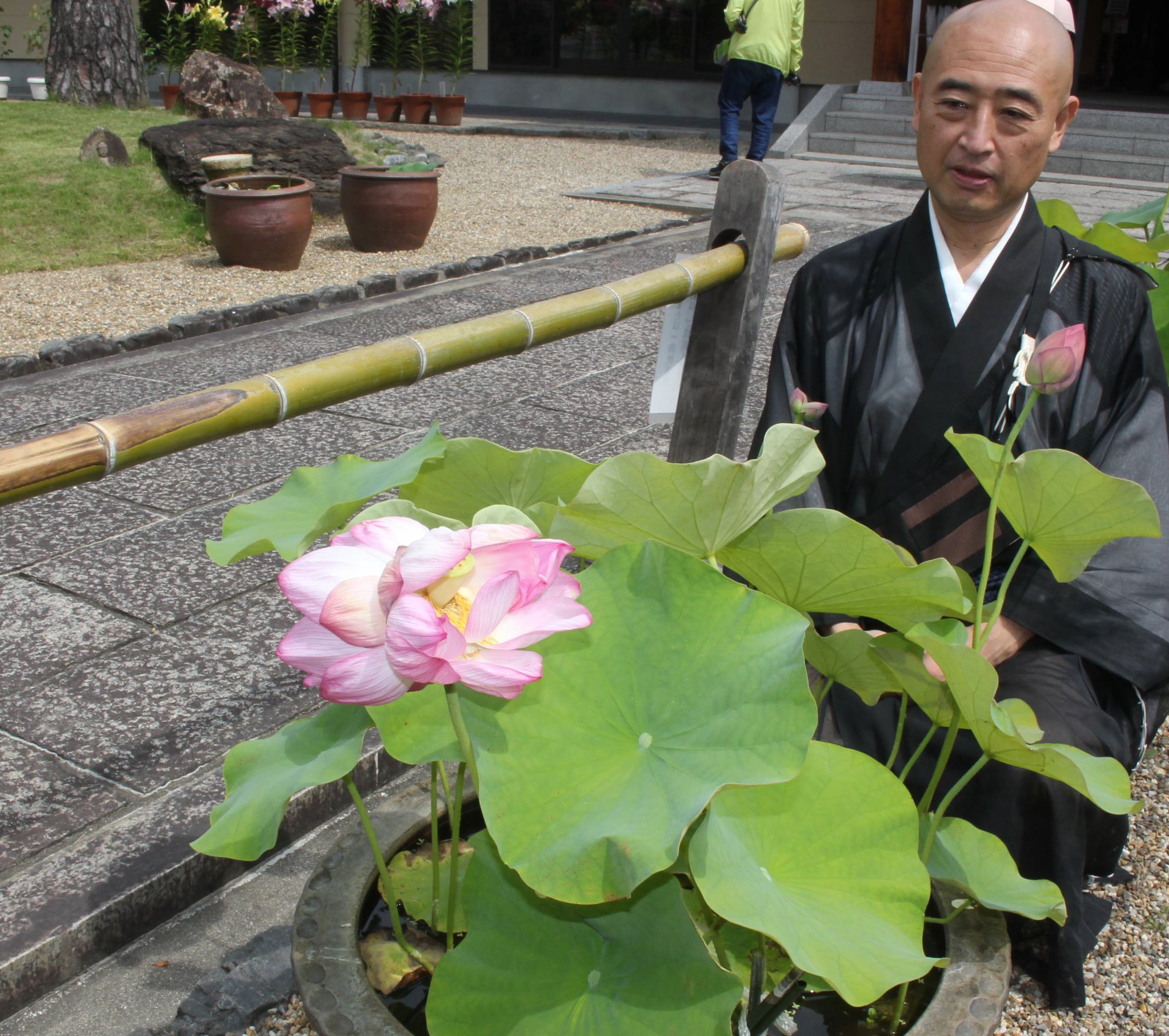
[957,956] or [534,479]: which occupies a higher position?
[534,479]

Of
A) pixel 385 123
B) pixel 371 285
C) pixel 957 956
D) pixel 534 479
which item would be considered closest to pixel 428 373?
pixel 534 479

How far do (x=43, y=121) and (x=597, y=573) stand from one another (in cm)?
1078

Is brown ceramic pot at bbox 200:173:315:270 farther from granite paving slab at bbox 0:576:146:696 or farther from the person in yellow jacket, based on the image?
the person in yellow jacket

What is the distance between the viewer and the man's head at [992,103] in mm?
1492

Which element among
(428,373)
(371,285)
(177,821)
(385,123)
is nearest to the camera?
(428,373)

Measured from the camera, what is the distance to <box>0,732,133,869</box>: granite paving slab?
178 cm

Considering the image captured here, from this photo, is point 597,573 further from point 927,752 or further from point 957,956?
point 927,752

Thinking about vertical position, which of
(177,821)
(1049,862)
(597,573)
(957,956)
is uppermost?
(597,573)

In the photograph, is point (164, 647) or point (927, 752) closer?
point (927, 752)

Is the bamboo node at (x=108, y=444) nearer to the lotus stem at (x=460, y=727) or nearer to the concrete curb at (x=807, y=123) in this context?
the lotus stem at (x=460, y=727)

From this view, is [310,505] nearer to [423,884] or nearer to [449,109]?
[423,884]

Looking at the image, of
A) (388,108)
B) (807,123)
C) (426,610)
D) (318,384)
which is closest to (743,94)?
(807,123)

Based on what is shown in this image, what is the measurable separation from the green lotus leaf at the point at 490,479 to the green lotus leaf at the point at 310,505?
33mm

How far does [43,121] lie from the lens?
394 inches
